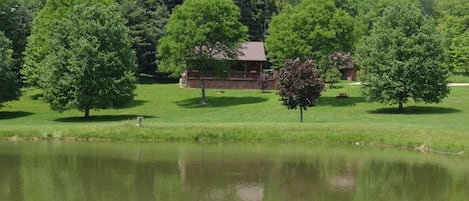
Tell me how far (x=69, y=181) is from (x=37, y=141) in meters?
15.8

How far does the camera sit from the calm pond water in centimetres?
1914

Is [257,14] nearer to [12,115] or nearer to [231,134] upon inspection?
[12,115]

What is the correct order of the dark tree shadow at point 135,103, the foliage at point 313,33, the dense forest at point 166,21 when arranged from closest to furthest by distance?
the dark tree shadow at point 135,103, the foliage at point 313,33, the dense forest at point 166,21

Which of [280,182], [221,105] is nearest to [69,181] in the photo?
[280,182]

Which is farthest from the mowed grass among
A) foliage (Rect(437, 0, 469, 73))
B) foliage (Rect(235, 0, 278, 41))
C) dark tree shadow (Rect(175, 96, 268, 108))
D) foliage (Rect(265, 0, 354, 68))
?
foliage (Rect(235, 0, 278, 41))

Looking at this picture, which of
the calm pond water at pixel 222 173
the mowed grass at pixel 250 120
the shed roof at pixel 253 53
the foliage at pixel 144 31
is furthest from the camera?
the foliage at pixel 144 31

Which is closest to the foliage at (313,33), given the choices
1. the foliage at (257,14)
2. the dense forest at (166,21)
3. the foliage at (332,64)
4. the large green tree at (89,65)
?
the dense forest at (166,21)

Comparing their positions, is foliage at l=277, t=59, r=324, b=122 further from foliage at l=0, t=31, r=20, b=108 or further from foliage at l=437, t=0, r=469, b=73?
foliage at l=437, t=0, r=469, b=73

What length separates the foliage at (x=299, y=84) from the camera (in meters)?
43.2

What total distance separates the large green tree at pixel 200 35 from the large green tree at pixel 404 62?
16.9 m

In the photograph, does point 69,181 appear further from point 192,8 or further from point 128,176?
point 192,8

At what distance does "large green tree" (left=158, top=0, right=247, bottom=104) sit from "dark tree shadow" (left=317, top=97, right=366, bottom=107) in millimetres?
12544

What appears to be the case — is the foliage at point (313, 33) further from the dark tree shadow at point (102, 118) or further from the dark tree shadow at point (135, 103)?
the dark tree shadow at point (102, 118)

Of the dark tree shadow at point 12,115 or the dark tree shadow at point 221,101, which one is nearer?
the dark tree shadow at point 12,115
